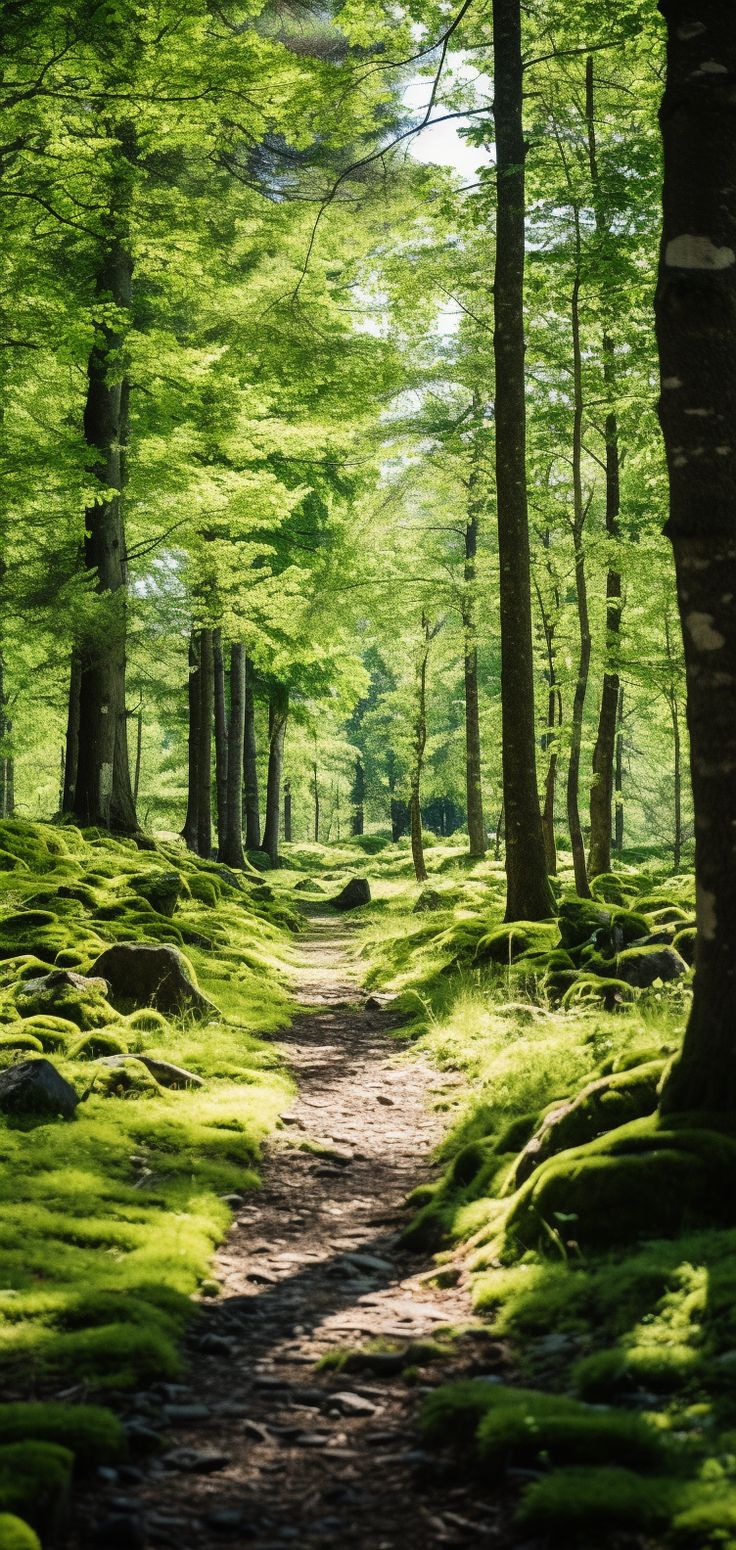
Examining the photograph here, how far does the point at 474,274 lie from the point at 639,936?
11635mm

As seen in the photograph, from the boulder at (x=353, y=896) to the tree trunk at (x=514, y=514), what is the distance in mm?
13849

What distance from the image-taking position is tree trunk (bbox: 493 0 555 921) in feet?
37.6

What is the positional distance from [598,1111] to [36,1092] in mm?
3451

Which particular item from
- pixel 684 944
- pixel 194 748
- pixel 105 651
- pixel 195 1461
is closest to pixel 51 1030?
pixel 195 1461

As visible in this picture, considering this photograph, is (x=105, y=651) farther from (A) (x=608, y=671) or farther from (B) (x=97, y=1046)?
(B) (x=97, y=1046)

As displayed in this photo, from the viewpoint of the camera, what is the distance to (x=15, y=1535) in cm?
257

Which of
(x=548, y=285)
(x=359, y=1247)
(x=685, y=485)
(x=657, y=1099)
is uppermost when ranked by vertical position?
(x=548, y=285)

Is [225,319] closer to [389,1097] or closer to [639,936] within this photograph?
[639,936]

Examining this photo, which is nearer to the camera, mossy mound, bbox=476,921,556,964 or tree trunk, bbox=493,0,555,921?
mossy mound, bbox=476,921,556,964

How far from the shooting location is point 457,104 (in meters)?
13.1

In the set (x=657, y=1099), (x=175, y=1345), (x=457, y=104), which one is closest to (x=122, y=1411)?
(x=175, y=1345)

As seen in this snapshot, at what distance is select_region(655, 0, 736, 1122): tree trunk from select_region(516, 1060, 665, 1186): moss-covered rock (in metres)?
0.37

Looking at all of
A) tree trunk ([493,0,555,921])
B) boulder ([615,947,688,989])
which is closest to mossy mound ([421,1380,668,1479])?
boulder ([615,947,688,989])

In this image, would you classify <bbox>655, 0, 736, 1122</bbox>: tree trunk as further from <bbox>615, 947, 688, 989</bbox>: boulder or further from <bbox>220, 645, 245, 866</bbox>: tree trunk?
<bbox>220, 645, 245, 866</bbox>: tree trunk
